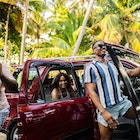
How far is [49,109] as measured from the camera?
4508 mm

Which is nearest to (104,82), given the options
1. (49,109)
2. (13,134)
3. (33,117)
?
(49,109)

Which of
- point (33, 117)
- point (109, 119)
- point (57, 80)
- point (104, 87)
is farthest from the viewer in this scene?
point (57, 80)

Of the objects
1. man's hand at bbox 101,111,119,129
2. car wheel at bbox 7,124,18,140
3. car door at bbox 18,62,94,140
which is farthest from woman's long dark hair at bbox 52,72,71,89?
car wheel at bbox 7,124,18,140

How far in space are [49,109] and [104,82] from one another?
921 mm

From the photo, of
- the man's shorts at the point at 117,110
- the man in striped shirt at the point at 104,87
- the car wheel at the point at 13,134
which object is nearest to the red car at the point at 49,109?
the man in striped shirt at the point at 104,87

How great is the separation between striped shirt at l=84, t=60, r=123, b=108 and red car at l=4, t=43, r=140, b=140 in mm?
277

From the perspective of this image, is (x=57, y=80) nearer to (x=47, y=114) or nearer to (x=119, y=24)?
(x=47, y=114)

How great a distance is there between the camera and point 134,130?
166 inches

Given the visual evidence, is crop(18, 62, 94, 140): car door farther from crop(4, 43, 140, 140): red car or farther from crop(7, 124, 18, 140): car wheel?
crop(7, 124, 18, 140): car wheel

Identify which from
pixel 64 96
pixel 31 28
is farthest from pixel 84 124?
pixel 31 28

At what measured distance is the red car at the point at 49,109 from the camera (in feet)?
14.4

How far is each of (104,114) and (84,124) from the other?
0.95 m

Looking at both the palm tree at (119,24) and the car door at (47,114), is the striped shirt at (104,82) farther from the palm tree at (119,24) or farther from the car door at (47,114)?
the palm tree at (119,24)

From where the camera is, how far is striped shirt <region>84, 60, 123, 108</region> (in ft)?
12.9
